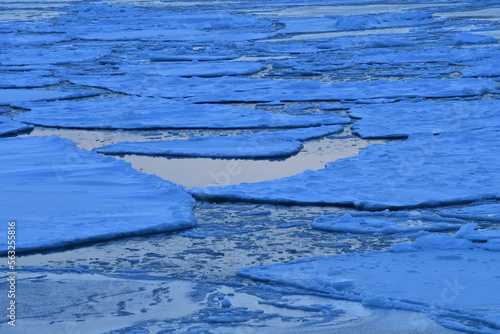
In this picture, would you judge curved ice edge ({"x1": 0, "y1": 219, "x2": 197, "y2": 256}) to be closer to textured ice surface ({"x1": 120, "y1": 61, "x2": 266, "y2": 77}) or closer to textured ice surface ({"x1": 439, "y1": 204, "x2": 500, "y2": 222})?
textured ice surface ({"x1": 439, "y1": 204, "x2": 500, "y2": 222})

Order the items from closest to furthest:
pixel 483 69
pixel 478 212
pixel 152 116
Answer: pixel 478 212, pixel 152 116, pixel 483 69

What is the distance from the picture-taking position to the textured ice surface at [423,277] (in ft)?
11.0

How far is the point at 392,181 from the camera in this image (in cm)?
548

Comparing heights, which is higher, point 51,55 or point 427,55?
point 51,55

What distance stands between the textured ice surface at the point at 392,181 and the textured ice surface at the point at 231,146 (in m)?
0.75

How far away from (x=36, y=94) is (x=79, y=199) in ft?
17.4

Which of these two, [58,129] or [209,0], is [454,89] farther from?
[209,0]

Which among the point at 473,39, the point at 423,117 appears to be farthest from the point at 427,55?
the point at 423,117

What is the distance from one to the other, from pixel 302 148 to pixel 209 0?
26.1m

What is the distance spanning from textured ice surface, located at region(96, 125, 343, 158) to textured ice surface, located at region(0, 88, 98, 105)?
3.15 metres

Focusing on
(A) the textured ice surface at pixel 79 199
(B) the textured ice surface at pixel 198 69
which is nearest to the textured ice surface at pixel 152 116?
(A) the textured ice surface at pixel 79 199

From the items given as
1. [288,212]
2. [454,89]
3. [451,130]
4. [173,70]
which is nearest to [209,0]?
[173,70]

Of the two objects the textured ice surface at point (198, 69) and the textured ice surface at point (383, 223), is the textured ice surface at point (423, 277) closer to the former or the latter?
the textured ice surface at point (383, 223)

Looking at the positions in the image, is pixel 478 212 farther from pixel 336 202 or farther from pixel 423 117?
pixel 423 117
